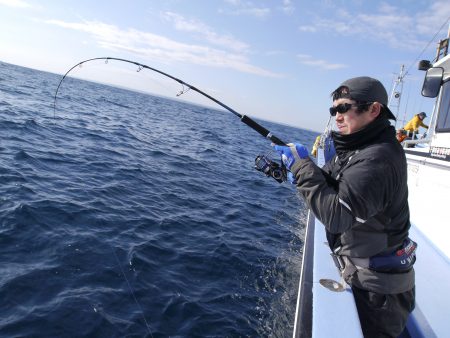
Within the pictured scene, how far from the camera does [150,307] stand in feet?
14.5

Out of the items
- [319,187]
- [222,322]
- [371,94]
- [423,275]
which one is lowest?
[222,322]

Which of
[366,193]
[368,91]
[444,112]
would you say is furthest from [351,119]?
[444,112]

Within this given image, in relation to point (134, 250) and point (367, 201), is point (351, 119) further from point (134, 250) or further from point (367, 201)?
point (134, 250)

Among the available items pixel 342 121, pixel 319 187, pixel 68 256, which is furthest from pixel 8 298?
pixel 342 121

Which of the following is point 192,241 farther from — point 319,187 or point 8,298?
point 319,187

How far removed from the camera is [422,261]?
393 cm

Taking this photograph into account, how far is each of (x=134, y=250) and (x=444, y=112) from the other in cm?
524

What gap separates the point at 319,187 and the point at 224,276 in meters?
3.89

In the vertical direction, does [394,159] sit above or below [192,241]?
above

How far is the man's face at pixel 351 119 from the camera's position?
2299 millimetres

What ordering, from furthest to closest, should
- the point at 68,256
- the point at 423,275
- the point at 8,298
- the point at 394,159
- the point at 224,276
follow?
the point at 224,276, the point at 68,256, the point at 8,298, the point at 423,275, the point at 394,159

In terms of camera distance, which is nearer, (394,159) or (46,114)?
(394,159)

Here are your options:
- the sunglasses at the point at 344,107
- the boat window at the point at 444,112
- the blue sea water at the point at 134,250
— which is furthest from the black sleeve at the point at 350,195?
the boat window at the point at 444,112

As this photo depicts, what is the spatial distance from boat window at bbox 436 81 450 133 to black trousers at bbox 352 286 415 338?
3669mm
